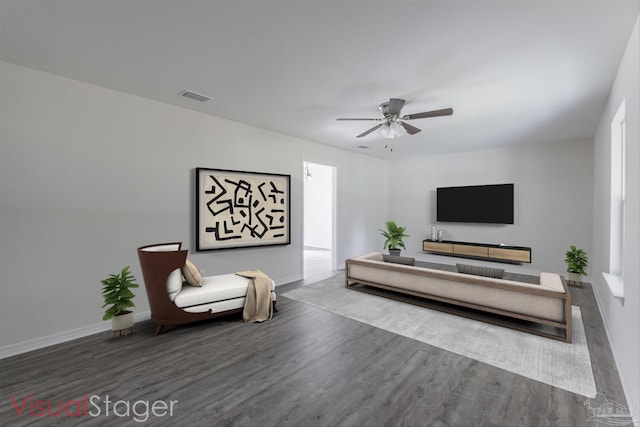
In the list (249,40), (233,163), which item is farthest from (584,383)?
(233,163)

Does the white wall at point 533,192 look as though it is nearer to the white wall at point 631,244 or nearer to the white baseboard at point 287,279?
the white wall at point 631,244

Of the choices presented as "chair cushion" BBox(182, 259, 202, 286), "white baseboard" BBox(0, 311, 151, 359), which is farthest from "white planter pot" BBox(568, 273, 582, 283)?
"white baseboard" BBox(0, 311, 151, 359)

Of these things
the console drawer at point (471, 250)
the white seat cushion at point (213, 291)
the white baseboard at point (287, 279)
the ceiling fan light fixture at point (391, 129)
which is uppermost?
the ceiling fan light fixture at point (391, 129)

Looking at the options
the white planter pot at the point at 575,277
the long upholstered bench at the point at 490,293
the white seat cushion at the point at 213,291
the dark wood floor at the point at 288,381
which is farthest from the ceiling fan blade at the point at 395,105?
the white planter pot at the point at 575,277

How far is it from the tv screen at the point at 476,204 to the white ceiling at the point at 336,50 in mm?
2489

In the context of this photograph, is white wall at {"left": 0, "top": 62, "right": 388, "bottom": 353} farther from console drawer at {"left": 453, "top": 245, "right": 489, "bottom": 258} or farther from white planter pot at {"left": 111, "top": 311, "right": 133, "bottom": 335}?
console drawer at {"left": 453, "top": 245, "right": 489, "bottom": 258}

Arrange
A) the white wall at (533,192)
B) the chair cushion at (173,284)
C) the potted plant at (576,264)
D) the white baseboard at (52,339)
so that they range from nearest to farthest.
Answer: the white baseboard at (52,339)
the chair cushion at (173,284)
the potted plant at (576,264)
the white wall at (533,192)

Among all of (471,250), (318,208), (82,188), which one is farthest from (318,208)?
(82,188)

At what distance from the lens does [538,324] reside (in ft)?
10.8

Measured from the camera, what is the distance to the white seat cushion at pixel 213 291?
121 inches

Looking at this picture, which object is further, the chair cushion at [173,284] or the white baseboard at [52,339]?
the chair cushion at [173,284]

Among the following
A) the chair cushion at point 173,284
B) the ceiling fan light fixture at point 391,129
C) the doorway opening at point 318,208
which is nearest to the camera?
the chair cushion at point 173,284

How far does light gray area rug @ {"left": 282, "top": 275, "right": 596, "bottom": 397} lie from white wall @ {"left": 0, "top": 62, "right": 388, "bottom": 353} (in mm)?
2116

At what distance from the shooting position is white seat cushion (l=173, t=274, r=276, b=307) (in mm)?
3076
